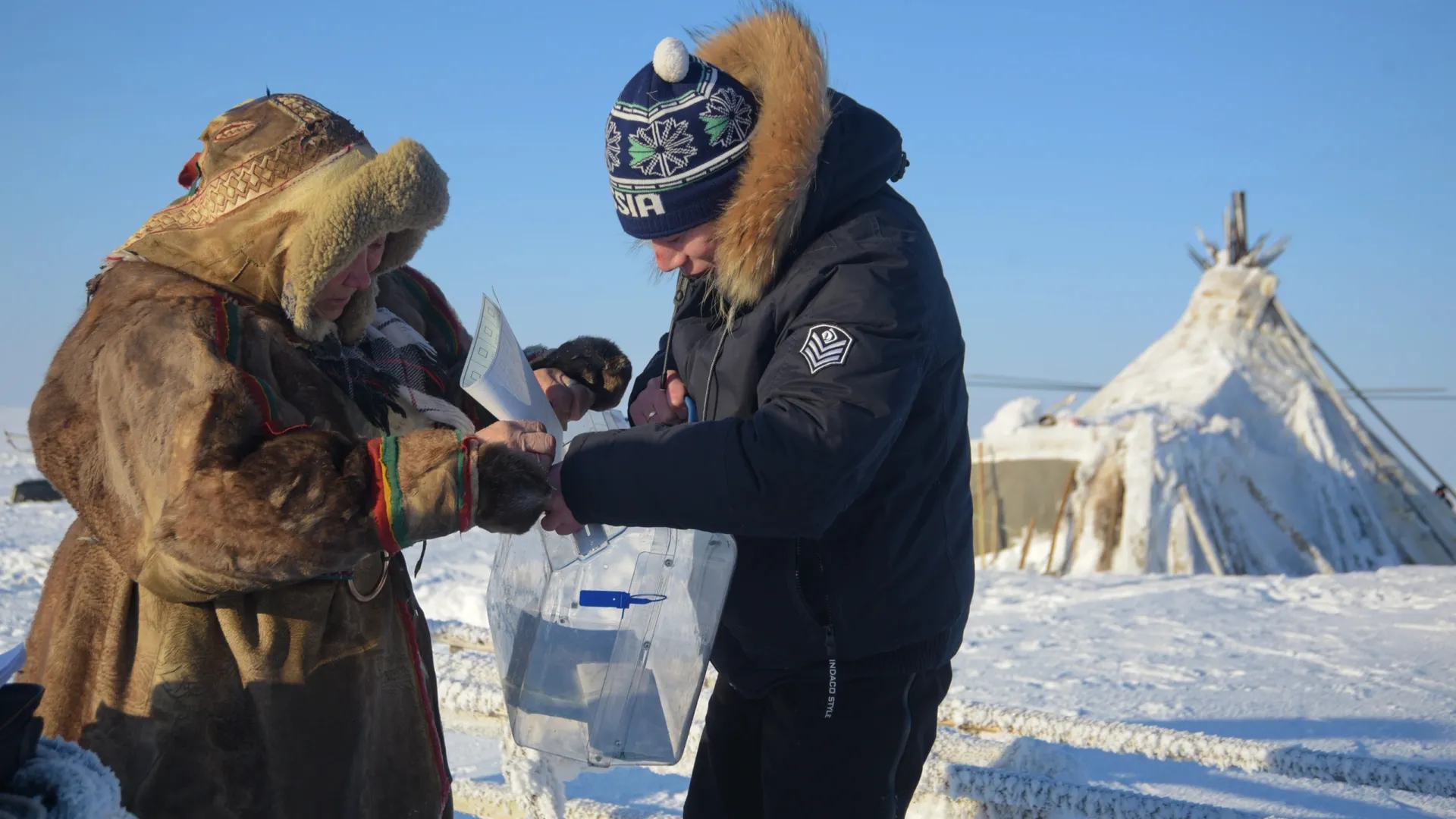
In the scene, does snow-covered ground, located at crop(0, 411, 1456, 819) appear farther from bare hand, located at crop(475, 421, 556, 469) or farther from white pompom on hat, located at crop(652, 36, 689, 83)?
white pompom on hat, located at crop(652, 36, 689, 83)

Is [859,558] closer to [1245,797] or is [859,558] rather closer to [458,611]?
[1245,797]

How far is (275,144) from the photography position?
192 cm

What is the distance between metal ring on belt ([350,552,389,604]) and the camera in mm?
1950

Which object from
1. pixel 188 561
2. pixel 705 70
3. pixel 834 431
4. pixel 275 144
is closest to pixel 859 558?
pixel 834 431

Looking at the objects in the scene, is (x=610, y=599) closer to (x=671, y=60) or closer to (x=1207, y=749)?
(x=671, y=60)

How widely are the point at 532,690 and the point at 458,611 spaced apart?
15.7 feet

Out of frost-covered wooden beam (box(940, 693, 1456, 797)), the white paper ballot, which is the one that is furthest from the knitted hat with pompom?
frost-covered wooden beam (box(940, 693, 1456, 797))

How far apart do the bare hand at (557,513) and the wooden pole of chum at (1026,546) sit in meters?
11.4

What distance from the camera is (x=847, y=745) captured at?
2.02 meters

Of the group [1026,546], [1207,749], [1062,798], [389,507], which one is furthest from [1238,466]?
[389,507]

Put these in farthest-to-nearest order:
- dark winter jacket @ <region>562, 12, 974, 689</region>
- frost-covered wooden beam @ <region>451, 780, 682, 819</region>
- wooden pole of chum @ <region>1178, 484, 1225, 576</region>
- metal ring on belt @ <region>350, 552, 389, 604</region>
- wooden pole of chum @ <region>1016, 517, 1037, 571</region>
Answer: wooden pole of chum @ <region>1016, 517, 1037, 571</region> → wooden pole of chum @ <region>1178, 484, 1225, 576</region> → frost-covered wooden beam @ <region>451, 780, 682, 819</region> → metal ring on belt @ <region>350, 552, 389, 604</region> → dark winter jacket @ <region>562, 12, 974, 689</region>

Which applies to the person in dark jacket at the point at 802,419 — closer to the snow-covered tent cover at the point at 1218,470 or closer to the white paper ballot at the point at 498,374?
the white paper ballot at the point at 498,374

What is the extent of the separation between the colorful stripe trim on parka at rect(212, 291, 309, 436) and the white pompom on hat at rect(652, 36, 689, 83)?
0.83 m

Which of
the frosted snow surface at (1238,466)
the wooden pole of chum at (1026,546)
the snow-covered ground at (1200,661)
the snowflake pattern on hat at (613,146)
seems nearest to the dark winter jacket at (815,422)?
the snowflake pattern on hat at (613,146)
